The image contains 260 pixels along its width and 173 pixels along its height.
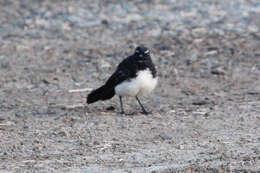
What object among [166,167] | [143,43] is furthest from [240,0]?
[166,167]

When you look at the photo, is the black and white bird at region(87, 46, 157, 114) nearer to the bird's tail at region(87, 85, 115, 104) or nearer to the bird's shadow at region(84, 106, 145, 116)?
the bird's shadow at region(84, 106, 145, 116)

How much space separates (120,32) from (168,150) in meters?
8.79

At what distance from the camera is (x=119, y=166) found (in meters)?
8.59

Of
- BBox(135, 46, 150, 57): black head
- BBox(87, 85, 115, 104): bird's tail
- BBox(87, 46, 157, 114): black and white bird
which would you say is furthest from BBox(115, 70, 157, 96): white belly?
BBox(87, 85, 115, 104): bird's tail

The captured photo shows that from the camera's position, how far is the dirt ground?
356 inches

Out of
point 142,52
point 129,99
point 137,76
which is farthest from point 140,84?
point 129,99

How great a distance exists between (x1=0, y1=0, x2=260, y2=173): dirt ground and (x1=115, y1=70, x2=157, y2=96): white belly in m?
0.36

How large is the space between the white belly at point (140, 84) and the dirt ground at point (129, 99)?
0.36 metres

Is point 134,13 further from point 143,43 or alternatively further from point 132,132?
point 132,132

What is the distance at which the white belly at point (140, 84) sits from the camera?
36.9 feet

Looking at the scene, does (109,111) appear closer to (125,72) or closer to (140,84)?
(125,72)

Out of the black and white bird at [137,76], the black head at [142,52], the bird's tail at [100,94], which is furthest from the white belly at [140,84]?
the bird's tail at [100,94]

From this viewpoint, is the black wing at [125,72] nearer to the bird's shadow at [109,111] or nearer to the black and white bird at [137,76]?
the black and white bird at [137,76]

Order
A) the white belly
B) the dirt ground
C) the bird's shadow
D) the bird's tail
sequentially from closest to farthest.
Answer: the dirt ground
the white belly
the bird's shadow
the bird's tail
